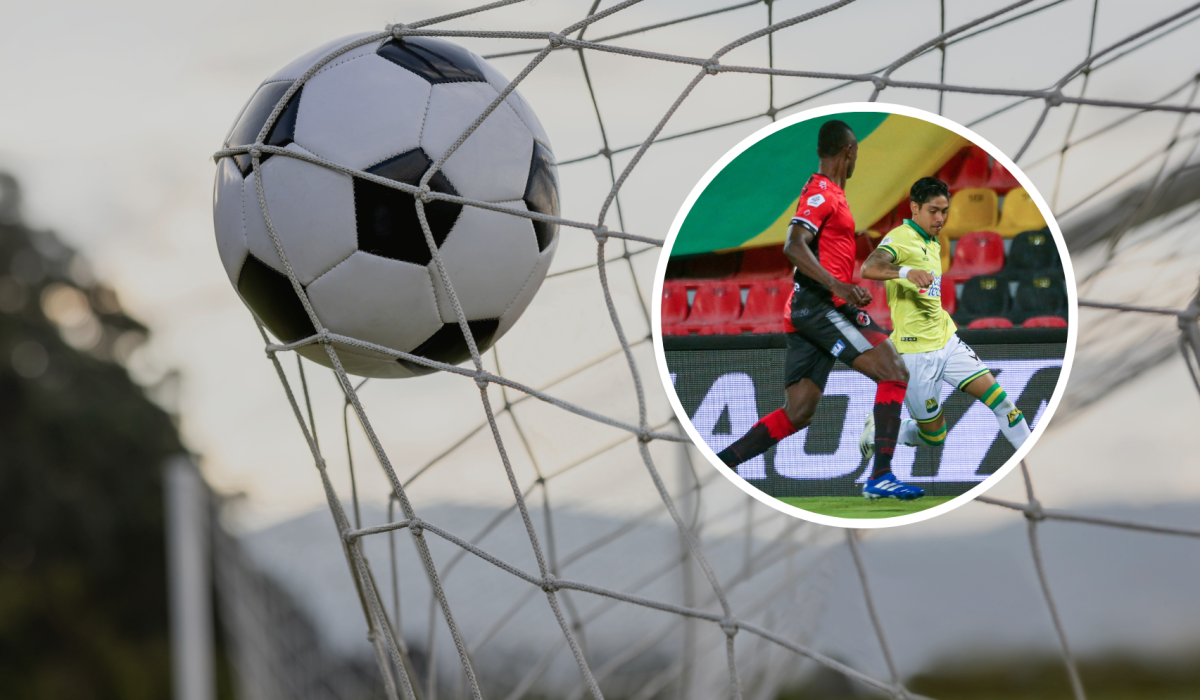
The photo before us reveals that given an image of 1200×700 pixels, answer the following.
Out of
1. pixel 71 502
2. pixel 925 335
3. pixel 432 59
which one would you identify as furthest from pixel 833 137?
pixel 71 502

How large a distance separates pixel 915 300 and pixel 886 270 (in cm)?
6

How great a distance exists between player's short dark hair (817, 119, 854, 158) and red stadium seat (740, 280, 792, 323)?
0.19 metres

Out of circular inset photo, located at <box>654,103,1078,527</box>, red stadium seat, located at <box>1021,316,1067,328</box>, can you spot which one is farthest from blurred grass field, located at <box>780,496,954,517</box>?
red stadium seat, located at <box>1021,316,1067,328</box>

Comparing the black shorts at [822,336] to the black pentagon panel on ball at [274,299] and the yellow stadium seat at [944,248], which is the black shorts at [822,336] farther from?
the black pentagon panel on ball at [274,299]

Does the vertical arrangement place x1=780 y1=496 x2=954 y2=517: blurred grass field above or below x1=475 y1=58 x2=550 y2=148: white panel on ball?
below

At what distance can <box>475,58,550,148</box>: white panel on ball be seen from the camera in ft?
5.07

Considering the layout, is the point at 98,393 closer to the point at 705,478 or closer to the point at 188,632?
the point at 188,632

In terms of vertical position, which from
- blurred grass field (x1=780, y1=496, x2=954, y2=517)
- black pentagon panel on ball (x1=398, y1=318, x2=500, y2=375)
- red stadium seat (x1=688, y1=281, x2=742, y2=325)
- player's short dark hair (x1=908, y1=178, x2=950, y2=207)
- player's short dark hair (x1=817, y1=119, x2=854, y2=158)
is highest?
player's short dark hair (x1=817, y1=119, x2=854, y2=158)

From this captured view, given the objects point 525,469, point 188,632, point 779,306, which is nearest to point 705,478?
point 525,469

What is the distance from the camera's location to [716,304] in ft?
4.85

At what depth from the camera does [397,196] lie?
1.42 metres

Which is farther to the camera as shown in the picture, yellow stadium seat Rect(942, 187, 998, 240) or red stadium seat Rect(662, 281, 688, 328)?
red stadium seat Rect(662, 281, 688, 328)

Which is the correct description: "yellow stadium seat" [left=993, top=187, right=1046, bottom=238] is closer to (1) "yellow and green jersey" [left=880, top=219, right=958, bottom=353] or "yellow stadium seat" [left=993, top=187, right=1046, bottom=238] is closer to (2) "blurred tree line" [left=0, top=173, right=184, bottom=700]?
(1) "yellow and green jersey" [left=880, top=219, right=958, bottom=353]

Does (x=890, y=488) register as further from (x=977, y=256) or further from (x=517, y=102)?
(x=517, y=102)
